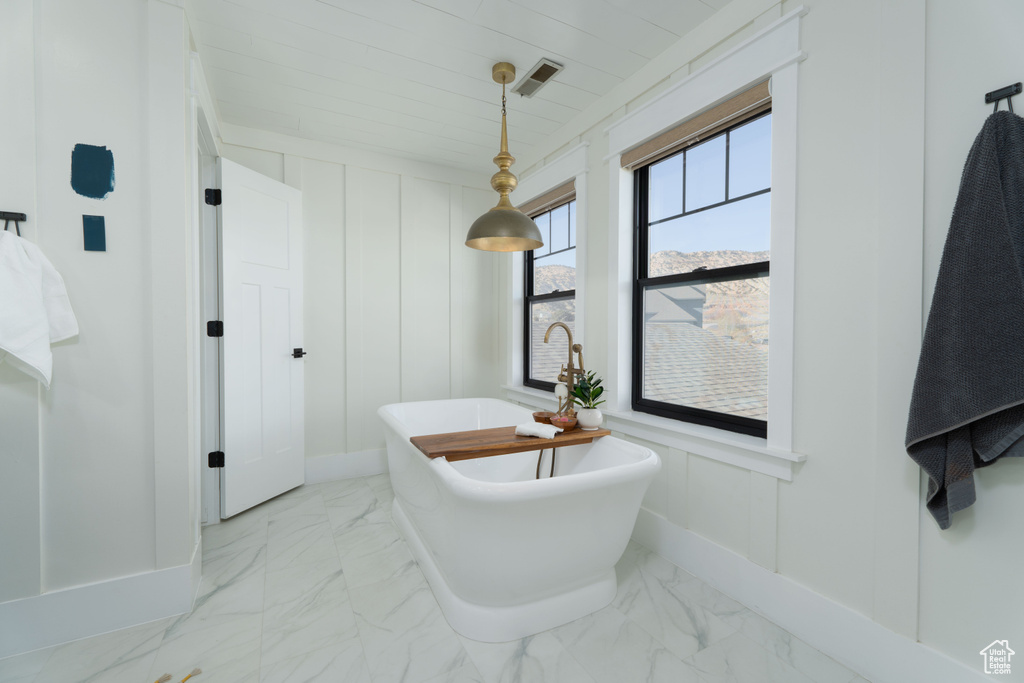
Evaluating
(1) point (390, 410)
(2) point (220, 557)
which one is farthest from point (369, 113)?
(2) point (220, 557)

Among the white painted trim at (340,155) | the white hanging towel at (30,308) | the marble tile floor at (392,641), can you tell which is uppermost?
the white painted trim at (340,155)

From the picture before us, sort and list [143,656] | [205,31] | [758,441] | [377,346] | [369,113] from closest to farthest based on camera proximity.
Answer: [143,656] → [758,441] → [205,31] → [369,113] → [377,346]

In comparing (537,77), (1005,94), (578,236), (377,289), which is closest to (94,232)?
(377,289)

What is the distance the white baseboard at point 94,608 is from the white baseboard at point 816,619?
7.01 ft

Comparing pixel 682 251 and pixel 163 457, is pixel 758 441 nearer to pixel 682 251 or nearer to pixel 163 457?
pixel 682 251

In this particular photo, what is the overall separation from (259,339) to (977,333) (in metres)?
3.22

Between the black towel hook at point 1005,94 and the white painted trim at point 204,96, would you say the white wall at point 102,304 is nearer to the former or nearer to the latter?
the white painted trim at point 204,96

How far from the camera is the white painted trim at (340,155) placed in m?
2.87

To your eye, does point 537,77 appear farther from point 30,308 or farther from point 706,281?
point 30,308

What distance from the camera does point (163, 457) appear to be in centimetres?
169

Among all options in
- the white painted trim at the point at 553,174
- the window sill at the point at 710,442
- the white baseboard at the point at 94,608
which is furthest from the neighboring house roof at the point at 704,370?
the white baseboard at the point at 94,608

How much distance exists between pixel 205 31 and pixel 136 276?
121cm

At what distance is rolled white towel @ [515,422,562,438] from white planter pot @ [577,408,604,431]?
5.0 inches

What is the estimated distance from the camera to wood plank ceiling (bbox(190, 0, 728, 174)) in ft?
6.02
